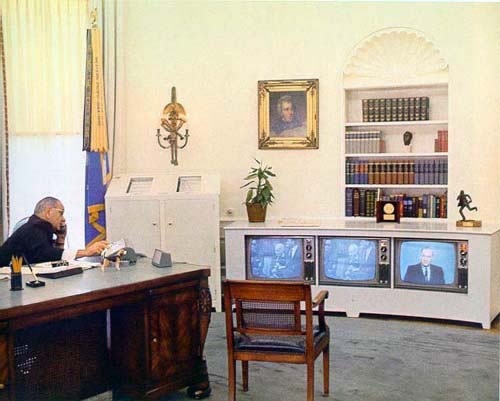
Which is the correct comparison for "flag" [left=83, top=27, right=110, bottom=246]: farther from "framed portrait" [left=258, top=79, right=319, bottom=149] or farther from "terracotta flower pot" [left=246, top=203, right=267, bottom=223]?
"framed portrait" [left=258, top=79, right=319, bottom=149]

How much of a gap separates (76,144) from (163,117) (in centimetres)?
96

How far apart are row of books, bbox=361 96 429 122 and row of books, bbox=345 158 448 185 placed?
437 mm

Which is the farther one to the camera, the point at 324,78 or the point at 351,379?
the point at 324,78

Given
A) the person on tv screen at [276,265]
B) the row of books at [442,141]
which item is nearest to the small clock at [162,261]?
the person on tv screen at [276,265]

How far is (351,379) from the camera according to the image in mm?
4098

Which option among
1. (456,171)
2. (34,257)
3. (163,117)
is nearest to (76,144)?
(163,117)

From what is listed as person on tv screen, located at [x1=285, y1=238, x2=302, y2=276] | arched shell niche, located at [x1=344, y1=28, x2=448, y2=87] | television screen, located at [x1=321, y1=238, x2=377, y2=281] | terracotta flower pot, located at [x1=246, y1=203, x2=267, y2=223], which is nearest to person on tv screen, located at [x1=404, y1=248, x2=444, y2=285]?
television screen, located at [x1=321, y1=238, x2=377, y2=281]

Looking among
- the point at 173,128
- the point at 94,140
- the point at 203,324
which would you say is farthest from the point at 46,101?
the point at 203,324

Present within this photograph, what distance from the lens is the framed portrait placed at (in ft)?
20.6

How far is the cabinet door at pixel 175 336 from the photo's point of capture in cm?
359

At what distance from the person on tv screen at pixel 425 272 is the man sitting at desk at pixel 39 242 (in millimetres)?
2799

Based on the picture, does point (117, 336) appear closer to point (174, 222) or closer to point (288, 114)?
point (174, 222)

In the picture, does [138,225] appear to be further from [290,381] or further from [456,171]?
[456,171]

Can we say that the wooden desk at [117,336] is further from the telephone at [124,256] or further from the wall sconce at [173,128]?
the wall sconce at [173,128]
